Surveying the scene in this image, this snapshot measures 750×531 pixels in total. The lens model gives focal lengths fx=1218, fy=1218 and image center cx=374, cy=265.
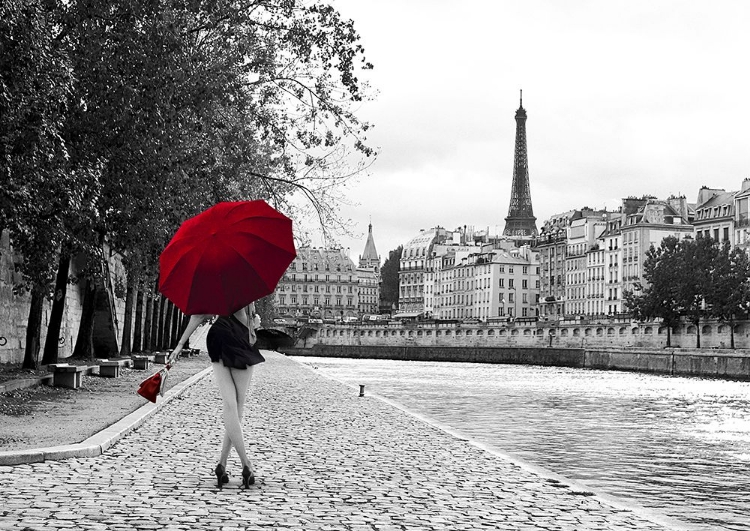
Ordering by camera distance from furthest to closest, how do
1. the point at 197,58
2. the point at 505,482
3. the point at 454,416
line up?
the point at 454,416 → the point at 197,58 → the point at 505,482

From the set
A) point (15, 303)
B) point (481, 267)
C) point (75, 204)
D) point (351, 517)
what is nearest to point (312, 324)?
point (481, 267)

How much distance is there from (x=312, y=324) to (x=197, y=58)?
144764mm

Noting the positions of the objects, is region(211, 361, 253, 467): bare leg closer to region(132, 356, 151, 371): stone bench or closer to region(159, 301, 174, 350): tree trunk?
region(132, 356, 151, 371): stone bench

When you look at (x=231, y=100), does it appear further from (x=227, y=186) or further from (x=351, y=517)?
(x=351, y=517)

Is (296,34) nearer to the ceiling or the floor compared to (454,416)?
nearer to the ceiling

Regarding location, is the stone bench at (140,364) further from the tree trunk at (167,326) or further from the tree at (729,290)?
the tree at (729,290)

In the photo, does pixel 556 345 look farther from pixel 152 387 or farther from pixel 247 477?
pixel 152 387

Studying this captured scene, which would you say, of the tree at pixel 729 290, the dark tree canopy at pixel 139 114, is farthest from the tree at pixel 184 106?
the tree at pixel 729 290

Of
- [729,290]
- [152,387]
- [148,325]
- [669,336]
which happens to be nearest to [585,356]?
[669,336]

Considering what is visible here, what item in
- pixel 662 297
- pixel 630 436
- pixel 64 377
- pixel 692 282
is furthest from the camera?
pixel 662 297

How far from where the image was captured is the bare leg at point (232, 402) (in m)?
11.1

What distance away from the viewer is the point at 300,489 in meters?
11.3

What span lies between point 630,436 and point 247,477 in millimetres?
16838

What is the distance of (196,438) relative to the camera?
16.2 m
